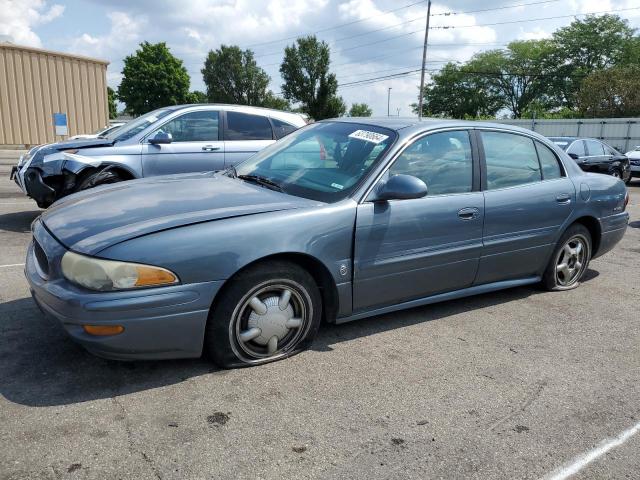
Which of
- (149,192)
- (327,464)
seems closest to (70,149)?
(149,192)

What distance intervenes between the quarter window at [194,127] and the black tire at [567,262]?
489 cm

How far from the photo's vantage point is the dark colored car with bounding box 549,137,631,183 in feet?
47.5

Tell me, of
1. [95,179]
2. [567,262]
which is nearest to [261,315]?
[567,262]

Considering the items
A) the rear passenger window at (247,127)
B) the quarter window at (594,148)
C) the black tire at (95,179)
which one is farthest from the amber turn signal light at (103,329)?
the quarter window at (594,148)

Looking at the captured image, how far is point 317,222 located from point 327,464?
1.41m

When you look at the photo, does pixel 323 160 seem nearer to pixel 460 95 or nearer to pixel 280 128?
pixel 280 128

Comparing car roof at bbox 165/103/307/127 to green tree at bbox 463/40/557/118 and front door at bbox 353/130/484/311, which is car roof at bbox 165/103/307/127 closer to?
front door at bbox 353/130/484/311

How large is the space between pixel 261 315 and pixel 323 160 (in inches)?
Answer: 50.4

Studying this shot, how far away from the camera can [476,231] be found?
3.97m

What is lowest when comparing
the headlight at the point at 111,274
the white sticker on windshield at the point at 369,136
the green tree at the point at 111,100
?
the headlight at the point at 111,274

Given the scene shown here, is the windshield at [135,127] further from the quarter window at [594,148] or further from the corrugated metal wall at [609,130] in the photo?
the corrugated metal wall at [609,130]

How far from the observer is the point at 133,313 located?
8.80ft

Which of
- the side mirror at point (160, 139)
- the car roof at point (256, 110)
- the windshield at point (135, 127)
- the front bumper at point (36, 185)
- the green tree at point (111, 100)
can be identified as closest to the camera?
the front bumper at point (36, 185)

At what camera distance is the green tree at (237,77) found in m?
73.4
